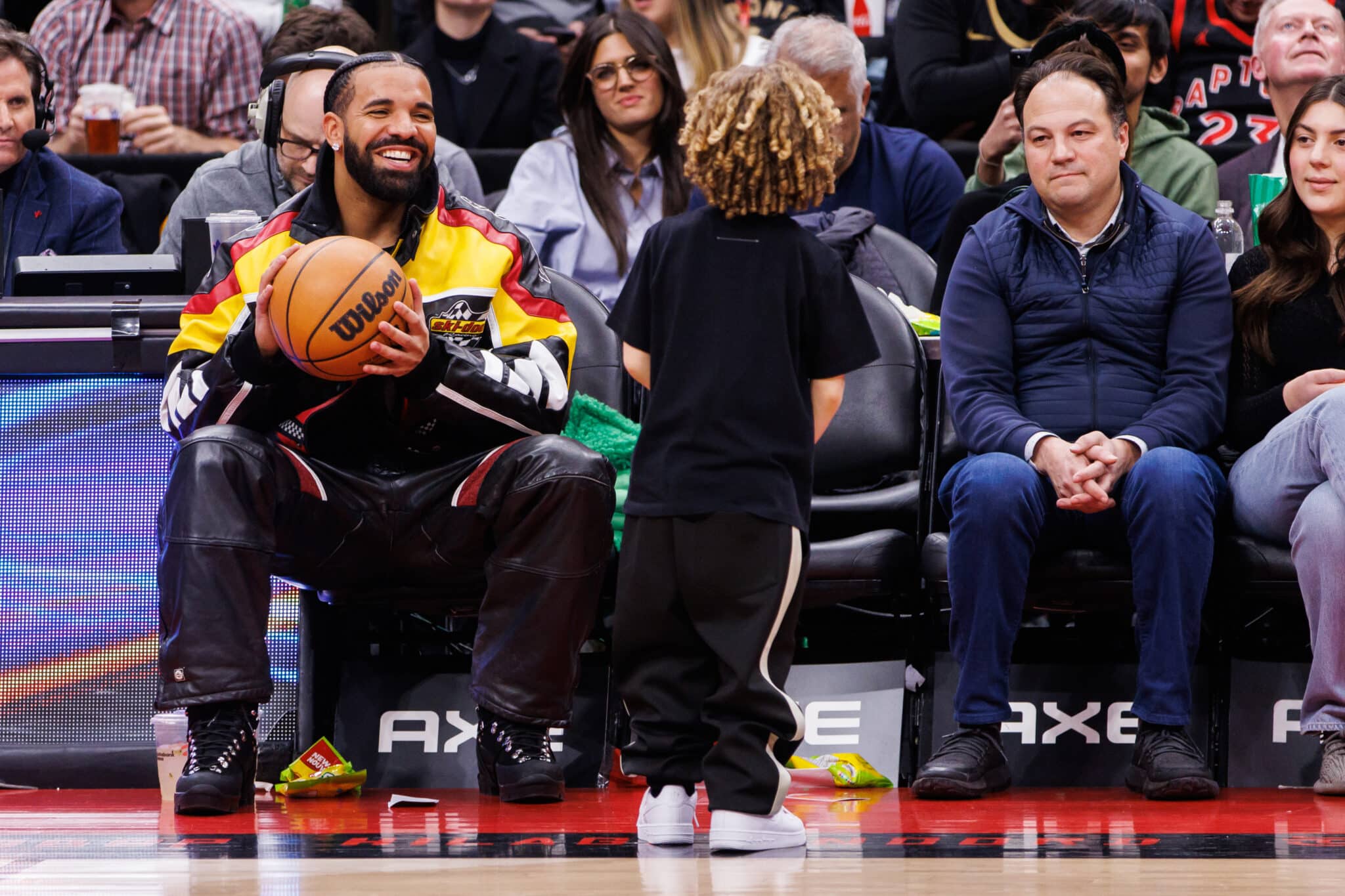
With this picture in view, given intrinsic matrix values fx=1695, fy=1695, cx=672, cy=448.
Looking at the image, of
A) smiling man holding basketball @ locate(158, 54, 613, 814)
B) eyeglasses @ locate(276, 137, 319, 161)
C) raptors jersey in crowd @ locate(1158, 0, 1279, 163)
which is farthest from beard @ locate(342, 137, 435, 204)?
raptors jersey in crowd @ locate(1158, 0, 1279, 163)

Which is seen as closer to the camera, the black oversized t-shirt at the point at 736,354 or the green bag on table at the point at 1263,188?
the black oversized t-shirt at the point at 736,354

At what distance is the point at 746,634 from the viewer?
2.68 meters

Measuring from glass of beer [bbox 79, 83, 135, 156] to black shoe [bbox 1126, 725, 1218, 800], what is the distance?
151 inches

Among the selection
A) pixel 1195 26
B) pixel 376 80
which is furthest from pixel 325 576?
pixel 1195 26

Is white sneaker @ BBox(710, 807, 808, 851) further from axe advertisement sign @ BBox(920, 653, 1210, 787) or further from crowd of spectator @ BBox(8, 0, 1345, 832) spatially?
axe advertisement sign @ BBox(920, 653, 1210, 787)

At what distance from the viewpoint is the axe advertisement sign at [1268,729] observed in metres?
3.46

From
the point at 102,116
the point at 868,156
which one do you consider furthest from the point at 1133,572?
the point at 102,116

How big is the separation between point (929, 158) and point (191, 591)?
8.78 feet

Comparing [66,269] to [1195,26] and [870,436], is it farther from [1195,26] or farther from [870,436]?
[1195,26]

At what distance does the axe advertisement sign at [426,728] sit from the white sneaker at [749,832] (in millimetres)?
979

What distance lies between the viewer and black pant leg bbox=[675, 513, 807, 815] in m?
2.62

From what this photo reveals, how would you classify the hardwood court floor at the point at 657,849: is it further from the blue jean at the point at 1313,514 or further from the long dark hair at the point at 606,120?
the long dark hair at the point at 606,120

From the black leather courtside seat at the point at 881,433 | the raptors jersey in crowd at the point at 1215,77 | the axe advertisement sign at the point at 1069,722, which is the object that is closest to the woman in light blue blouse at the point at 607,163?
the black leather courtside seat at the point at 881,433

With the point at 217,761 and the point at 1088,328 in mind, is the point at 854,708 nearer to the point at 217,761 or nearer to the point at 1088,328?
the point at 1088,328
